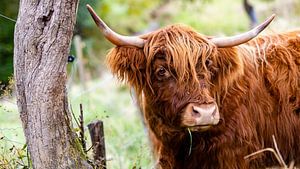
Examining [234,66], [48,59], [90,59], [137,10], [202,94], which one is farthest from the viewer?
[137,10]

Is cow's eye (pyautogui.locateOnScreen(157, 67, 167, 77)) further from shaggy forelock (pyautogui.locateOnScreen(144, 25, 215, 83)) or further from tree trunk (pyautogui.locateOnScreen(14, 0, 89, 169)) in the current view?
tree trunk (pyautogui.locateOnScreen(14, 0, 89, 169))

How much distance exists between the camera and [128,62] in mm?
4605

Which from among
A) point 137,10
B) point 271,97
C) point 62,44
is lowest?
point 271,97

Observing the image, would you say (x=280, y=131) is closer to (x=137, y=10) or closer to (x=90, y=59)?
(x=90, y=59)

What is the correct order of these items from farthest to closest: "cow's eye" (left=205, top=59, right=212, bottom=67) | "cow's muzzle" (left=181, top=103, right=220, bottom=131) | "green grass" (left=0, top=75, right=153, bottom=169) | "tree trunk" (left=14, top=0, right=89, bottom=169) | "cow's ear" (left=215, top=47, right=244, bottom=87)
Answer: "green grass" (left=0, top=75, right=153, bottom=169) < "cow's ear" (left=215, top=47, right=244, bottom=87) < "cow's eye" (left=205, top=59, right=212, bottom=67) < "cow's muzzle" (left=181, top=103, right=220, bottom=131) < "tree trunk" (left=14, top=0, right=89, bottom=169)

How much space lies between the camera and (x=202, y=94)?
436 cm

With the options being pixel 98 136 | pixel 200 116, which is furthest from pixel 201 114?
pixel 98 136

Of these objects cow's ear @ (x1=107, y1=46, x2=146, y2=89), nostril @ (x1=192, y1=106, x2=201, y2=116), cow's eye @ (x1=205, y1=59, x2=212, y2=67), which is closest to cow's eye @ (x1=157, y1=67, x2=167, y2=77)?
cow's ear @ (x1=107, y1=46, x2=146, y2=89)

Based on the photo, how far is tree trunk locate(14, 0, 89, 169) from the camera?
12.5ft

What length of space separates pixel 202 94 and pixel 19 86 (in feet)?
3.82

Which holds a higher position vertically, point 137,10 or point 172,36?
point 137,10

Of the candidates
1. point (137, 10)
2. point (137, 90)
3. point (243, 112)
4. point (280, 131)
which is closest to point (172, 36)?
point (137, 90)

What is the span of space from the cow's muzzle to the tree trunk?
818 millimetres

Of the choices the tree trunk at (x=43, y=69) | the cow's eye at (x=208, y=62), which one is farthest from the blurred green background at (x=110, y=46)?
the cow's eye at (x=208, y=62)
